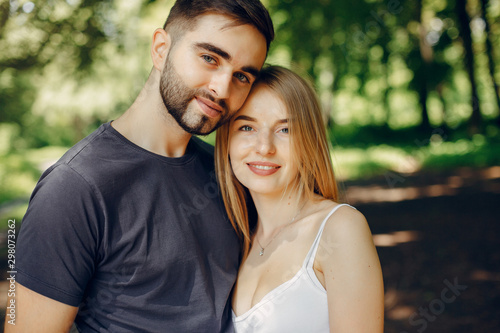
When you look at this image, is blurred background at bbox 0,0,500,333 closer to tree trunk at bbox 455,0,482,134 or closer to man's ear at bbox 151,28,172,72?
tree trunk at bbox 455,0,482,134

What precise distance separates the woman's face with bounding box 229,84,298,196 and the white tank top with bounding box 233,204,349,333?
428mm

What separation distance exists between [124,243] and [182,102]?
0.72 metres

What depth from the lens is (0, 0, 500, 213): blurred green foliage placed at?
6.18 meters

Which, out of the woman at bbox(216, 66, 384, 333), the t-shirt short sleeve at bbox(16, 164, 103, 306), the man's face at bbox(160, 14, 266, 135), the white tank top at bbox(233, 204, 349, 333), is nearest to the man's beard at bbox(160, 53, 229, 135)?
the man's face at bbox(160, 14, 266, 135)

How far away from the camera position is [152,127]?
7.26ft

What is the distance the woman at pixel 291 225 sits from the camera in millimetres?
1999

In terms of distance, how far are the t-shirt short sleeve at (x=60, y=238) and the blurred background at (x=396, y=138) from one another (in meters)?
1.42

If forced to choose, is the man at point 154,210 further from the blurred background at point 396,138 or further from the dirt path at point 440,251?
the dirt path at point 440,251

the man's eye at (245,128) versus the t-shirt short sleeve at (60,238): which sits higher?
the man's eye at (245,128)

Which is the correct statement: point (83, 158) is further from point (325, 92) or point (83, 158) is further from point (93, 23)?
point (325, 92)

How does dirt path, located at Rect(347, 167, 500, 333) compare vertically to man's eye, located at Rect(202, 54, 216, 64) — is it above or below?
below

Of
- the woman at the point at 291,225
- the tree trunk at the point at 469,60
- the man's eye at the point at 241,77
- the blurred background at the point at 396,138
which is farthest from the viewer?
the tree trunk at the point at 469,60

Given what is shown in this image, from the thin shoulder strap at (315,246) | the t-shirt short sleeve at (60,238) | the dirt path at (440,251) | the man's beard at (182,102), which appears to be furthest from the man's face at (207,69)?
the dirt path at (440,251)

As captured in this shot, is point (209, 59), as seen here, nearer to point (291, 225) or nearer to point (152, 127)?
point (152, 127)
